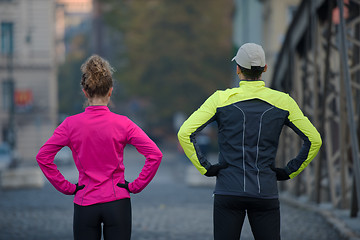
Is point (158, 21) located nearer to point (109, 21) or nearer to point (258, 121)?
point (109, 21)

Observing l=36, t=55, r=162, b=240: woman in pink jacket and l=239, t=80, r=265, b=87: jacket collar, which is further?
l=239, t=80, r=265, b=87: jacket collar

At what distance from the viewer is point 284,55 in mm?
16797

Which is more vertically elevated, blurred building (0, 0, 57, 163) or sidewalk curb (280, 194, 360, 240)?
blurred building (0, 0, 57, 163)

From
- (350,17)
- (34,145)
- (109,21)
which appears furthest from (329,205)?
(109,21)

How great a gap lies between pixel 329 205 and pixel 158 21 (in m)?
47.8

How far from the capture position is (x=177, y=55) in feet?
195

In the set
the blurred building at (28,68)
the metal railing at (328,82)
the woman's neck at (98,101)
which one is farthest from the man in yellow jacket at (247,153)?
the blurred building at (28,68)

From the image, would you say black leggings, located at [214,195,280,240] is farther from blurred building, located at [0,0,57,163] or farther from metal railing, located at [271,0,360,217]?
blurred building, located at [0,0,57,163]

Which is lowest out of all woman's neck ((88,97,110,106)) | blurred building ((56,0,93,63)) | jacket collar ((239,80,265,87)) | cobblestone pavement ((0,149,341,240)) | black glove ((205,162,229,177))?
cobblestone pavement ((0,149,341,240))

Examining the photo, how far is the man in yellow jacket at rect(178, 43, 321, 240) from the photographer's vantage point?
4.75 meters

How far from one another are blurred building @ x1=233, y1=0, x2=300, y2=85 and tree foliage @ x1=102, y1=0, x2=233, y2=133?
20.2 feet

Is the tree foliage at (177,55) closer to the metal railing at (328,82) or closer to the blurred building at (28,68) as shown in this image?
the blurred building at (28,68)

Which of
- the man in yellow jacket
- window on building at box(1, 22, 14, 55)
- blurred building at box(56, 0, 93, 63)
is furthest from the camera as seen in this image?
blurred building at box(56, 0, 93, 63)

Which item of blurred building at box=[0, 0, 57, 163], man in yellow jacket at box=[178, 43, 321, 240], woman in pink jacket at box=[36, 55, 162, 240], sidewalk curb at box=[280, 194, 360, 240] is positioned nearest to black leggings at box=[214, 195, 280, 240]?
man in yellow jacket at box=[178, 43, 321, 240]
